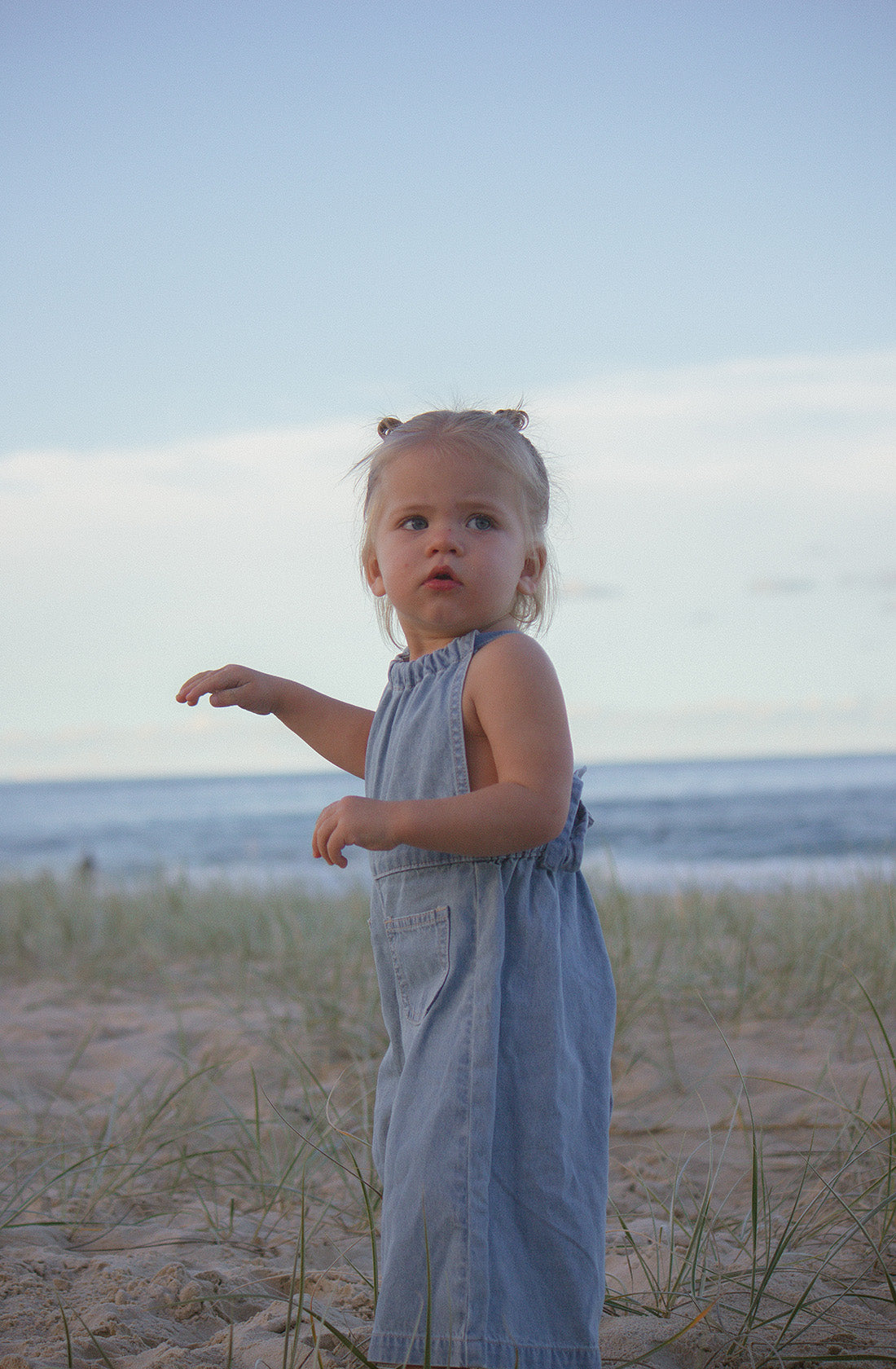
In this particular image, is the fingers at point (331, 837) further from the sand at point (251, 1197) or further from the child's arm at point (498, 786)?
the sand at point (251, 1197)

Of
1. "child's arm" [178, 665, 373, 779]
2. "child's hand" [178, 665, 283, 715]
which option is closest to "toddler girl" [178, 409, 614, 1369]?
"child's arm" [178, 665, 373, 779]

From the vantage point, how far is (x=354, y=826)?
53.0 inches

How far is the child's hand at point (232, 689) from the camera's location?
1.75 meters

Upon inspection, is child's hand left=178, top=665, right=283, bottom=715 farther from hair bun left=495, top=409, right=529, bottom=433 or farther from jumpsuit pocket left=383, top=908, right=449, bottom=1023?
hair bun left=495, top=409, right=529, bottom=433

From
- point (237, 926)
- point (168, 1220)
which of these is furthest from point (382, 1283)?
point (237, 926)

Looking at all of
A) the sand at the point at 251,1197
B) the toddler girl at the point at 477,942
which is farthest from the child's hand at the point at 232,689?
the sand at the point at 251,1197

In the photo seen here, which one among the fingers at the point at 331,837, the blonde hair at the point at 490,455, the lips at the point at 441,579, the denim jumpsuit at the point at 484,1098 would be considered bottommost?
the denim jumpsuit at the point at 484,1098

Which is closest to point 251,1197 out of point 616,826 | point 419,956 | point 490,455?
point 419,956

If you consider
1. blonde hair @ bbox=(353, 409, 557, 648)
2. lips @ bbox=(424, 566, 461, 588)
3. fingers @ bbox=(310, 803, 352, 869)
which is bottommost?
fingers @ bbox=(310, 803, 352, 869)

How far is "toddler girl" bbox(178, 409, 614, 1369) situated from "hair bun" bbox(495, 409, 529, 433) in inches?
0.5

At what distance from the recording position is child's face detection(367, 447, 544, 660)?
1.56 m

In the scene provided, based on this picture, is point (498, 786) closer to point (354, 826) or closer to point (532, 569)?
point (354, 826)

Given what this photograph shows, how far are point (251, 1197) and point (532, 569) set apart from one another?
1.67 metres

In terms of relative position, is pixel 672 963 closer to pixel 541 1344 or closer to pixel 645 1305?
pixel 645 1305
